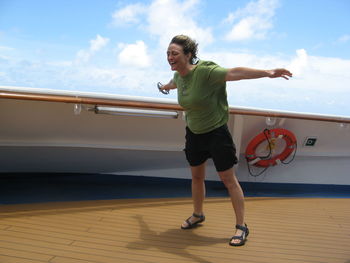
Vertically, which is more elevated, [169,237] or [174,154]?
[174,154]

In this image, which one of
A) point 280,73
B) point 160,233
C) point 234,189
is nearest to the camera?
point 280,73

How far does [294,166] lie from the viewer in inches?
128

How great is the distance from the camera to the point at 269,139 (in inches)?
114

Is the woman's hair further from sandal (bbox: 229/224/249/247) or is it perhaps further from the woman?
sandal (bbox: 229/224/249/247)

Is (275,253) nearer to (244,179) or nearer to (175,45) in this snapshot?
(175,45)

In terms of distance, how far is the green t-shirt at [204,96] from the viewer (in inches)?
60.0

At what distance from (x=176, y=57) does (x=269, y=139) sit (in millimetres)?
1616

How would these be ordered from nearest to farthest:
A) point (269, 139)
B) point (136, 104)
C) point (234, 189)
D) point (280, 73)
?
1. point (280, 73)
2. point (234, 189)
3. point (136, 104)
4. point (269, 139)

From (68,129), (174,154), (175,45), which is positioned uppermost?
(175,45)

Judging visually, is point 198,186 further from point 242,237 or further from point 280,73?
point 280,73

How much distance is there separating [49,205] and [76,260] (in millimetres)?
864

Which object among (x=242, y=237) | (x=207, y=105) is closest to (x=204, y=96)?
(x=207, y=105)

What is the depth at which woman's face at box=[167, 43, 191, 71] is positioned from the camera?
61.6 inches

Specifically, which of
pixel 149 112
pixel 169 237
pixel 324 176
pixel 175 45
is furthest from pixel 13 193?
pixel 324 176
